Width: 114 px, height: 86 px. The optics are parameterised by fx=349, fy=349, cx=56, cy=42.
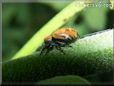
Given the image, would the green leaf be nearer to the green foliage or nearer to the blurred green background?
the green foliage

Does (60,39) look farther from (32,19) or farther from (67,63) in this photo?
(32,19)

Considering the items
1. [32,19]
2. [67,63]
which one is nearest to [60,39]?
[67,63]

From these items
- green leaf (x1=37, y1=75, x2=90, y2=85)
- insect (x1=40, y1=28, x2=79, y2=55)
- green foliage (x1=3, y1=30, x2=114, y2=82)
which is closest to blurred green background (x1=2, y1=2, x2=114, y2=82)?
insect (x1=40, y1=28, x2=79, y2=55)

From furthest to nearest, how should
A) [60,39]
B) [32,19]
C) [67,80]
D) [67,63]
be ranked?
[32,19] < [60,39] < [67,63] < [67,80]

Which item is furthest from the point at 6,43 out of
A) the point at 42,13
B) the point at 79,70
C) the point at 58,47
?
the point at 79,70

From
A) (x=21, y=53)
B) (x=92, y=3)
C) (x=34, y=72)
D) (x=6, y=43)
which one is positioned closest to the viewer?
(x=34, y=72)

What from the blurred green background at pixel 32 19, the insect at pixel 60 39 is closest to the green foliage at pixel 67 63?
the insect at pixel 60 39

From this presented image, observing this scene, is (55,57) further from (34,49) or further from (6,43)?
(6,43)
